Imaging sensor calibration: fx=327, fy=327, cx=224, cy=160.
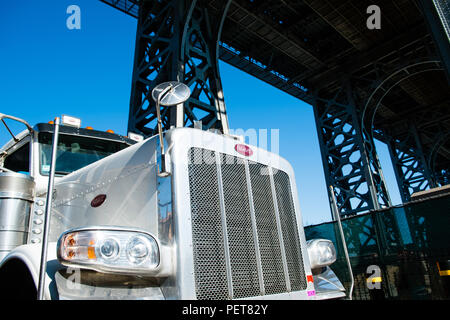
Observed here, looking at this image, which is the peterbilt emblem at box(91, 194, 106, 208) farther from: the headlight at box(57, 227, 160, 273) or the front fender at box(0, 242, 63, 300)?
the headlight at box(57, 227, 160, 273)

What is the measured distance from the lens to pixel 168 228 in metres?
2.48

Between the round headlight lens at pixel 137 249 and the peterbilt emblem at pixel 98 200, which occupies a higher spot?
the peterbilt emblem at pixel 98 200

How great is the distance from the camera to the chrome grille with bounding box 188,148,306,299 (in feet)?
8.35

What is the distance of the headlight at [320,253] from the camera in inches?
149

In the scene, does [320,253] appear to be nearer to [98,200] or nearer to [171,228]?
[171,228]

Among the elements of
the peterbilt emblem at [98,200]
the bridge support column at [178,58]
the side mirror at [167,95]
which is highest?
the bridge support column at [178,58]

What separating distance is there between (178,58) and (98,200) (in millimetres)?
7293

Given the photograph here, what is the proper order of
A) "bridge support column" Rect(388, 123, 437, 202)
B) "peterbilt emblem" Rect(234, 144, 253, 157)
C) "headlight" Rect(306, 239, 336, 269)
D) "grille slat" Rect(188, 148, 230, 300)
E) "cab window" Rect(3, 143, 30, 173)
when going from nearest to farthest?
"grille slat" Rect(188, 148, 230, 300) → "peterbilt emblem" Rect(234, 144, 253, 157) → "headlight" Rect(306, 239, 336, 269) → "cab window" Rect(3, 143, 30, 173) → "bridge support column" Rect(388, 123, 437, 202)

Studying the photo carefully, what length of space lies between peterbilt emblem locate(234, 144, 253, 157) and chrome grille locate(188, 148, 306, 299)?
0.29ft

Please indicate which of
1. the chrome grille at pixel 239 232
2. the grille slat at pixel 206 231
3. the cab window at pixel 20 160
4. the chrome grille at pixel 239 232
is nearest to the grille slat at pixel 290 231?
the chrome grille at pixel 239 232

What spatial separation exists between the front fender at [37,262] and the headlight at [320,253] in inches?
105

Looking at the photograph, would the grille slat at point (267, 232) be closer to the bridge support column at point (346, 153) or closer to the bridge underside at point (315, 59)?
the bridge underside at point (315, 59)

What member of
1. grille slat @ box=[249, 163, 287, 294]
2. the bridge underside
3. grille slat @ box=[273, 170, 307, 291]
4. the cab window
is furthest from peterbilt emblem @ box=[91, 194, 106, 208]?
the bridge underside

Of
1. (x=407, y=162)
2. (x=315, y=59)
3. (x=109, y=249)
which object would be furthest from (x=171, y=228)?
(x=407, y=162)
